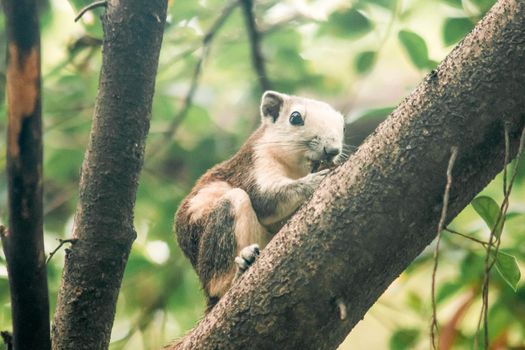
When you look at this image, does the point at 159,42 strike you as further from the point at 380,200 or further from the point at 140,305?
the point at 140,305

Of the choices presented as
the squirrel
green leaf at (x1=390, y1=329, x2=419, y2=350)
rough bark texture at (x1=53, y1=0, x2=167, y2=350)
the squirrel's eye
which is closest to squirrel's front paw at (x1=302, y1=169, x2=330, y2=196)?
the squirrel

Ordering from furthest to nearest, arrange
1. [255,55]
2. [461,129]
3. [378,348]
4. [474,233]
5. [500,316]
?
1. [378,348]
2. [255,55]
3. [500,316]
4. [474,233]
5. [461,129]

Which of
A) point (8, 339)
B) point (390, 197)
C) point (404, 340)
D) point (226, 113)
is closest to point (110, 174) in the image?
point (8, 339)

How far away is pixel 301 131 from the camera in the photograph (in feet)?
14.6

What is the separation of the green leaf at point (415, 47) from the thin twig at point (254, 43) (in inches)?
45.4

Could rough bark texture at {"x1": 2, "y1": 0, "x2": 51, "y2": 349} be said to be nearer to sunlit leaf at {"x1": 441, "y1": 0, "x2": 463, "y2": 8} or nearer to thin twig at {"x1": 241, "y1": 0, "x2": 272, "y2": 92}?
sunlit leaf at {"x1": 441, "y1": 0, "x2": 463, "y2": 8}

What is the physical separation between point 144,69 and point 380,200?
1262 millimetres

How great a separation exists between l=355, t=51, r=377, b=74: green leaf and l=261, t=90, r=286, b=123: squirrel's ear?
0.55 m

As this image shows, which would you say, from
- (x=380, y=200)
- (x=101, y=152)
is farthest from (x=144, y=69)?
(x=380, y=200)

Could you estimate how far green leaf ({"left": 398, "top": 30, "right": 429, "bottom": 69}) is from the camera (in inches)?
152

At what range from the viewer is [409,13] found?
429 cm

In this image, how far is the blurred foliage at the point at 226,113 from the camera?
13.7ft

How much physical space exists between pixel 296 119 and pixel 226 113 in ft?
4.02

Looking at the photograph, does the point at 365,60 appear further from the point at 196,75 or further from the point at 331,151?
the point at 196,75
